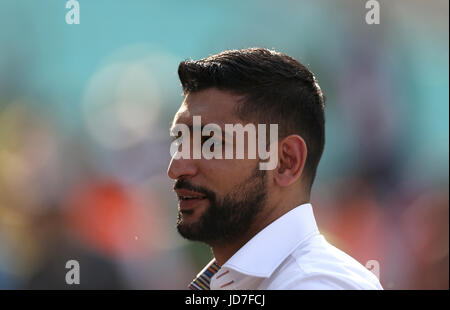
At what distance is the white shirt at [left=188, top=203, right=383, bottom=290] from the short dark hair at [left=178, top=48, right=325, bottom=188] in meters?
0.32

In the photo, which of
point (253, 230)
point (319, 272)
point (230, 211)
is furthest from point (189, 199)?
point (319, 272)

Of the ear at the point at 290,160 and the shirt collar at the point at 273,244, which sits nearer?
the shirt collar at the point at 273,244

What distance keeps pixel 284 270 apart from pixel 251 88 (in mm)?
781

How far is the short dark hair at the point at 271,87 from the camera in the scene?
2215mm

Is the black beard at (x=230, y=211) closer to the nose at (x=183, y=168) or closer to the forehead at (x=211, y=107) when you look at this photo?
the nose at (x=183, y=168)

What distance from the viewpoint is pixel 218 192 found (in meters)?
2.11

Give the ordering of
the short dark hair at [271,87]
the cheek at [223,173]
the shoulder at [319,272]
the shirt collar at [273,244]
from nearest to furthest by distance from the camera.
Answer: the shoulder at [319,272] → the shirt collar at [273,244] → the cheek at [223,173] → the short dark hair at [271,87]

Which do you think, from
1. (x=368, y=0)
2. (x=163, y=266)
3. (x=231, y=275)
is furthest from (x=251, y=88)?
(x=368, y=0)

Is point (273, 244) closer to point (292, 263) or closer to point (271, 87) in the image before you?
point (292, 263)

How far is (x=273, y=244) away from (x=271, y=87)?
0.68 m

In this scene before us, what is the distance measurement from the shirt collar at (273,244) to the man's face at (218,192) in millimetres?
115

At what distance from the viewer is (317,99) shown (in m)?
2.35

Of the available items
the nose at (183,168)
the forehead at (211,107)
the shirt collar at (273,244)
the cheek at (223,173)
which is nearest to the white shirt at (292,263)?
the shirt collar at (273,244)
